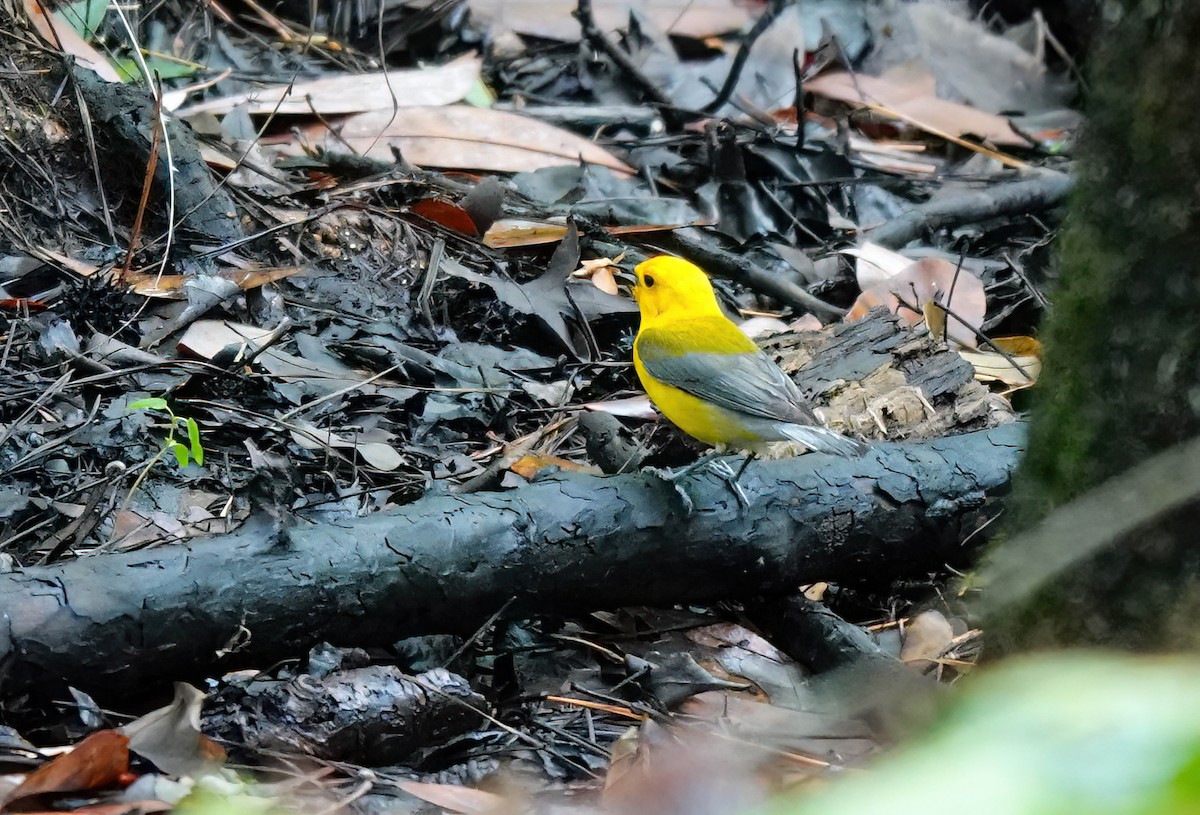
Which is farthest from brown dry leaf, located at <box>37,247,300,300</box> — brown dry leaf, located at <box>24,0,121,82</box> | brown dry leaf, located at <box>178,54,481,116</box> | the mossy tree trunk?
the mossy tree trunk

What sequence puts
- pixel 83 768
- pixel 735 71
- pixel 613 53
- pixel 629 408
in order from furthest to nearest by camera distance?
pixel 613 53
pixel 735 71
pixel 629 408
pixel 83 768

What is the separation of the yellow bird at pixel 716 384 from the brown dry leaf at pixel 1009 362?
1307 millimetres

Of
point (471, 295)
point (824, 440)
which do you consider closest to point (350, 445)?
point (471, 295)

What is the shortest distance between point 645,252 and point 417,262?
124cm

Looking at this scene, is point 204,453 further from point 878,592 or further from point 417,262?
point 878,592

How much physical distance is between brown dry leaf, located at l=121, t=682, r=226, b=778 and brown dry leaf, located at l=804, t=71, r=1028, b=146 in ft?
23.3

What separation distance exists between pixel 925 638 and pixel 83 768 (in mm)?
2310

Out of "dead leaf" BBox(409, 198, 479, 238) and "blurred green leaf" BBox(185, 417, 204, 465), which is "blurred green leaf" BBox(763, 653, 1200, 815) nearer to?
"blurred green leaf" BBox(185, 417, 204, 465)

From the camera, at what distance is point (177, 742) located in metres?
2.40

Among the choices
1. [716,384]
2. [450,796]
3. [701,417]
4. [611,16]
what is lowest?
[450,796]

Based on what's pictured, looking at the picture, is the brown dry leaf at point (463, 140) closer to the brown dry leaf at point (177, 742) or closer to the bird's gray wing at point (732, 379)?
the bird's gray wing at point (732, 379)

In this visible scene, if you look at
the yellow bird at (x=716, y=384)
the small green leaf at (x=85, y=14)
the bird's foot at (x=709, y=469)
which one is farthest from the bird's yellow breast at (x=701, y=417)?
the small green leaf at (x=85, y=14)

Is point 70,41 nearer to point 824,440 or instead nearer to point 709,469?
point 709,469

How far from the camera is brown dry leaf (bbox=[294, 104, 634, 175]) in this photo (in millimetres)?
6434
